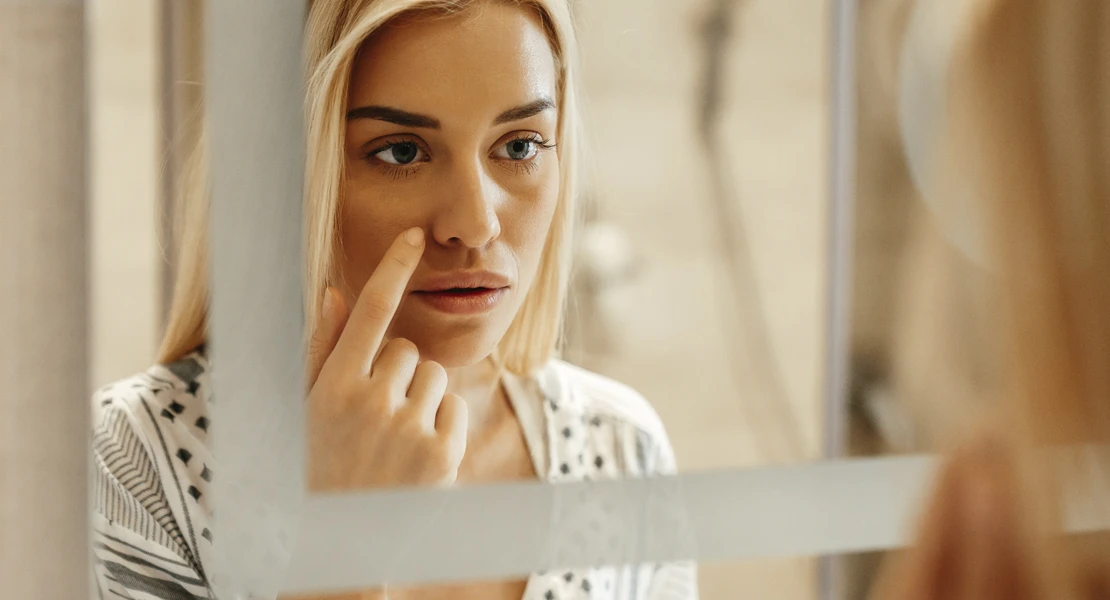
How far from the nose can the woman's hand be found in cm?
1

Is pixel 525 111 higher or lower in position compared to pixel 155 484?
higher

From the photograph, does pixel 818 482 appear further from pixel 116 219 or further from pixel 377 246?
pixel 116 219

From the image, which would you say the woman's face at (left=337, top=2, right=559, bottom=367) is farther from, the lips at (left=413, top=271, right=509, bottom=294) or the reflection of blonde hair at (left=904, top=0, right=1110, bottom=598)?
the reflection of blonde hair at (left=904, top=0, right=1110, bottom=598)

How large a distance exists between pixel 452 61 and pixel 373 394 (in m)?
0.15

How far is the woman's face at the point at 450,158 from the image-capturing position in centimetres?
36

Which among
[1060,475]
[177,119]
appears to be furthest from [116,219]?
[1060,475]

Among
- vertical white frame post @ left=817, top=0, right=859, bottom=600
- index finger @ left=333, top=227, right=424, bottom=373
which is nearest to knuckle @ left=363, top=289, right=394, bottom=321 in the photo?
index finger @ left=333, top=227, right=424, bottom=373

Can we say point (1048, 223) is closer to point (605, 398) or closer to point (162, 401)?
point (605, 398)


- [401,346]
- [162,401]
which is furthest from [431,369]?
[162,401]

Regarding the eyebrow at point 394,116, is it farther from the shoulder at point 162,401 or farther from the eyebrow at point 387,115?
the shoulder at point 162,401

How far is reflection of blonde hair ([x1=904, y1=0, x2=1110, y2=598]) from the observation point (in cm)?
39

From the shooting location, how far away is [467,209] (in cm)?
38

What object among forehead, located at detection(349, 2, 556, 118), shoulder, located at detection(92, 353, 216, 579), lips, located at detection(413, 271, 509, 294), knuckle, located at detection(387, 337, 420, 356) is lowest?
shoulder, located at detection(92, 353, 216, 579)

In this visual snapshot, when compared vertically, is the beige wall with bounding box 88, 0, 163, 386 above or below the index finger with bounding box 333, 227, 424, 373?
above
